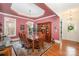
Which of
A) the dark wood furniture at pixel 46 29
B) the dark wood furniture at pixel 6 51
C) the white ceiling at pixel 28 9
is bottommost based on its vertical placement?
the dark wood furniture at pixel 6 51

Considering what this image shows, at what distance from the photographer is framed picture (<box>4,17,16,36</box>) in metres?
2.04

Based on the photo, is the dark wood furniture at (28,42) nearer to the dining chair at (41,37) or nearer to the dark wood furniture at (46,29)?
the dining chair at (41,37)

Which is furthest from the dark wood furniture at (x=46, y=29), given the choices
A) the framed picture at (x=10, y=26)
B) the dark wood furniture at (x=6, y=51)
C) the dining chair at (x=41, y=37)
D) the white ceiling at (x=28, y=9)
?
the dark wood furniture at (x=6, y=51)

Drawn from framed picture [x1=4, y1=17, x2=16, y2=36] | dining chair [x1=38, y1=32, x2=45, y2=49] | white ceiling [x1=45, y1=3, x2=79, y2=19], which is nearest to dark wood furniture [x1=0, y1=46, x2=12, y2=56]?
framed picture [x1=4, y1=17, x2=16, y2=36]

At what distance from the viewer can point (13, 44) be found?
81.7 inches

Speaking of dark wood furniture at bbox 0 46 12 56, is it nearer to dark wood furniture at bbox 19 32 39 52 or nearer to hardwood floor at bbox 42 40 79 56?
dark wood furniture at bbox 19 32 39 52

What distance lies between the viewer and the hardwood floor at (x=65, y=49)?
2091 millimetres

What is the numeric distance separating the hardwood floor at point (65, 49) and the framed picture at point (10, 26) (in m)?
0.70

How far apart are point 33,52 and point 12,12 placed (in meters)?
0.79

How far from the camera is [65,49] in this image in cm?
212

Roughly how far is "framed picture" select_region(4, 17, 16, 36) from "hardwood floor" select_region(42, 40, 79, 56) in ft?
2.28

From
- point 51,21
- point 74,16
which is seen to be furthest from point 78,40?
point 51,21

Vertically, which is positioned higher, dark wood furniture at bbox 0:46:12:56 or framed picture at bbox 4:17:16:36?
framed picture at bbox 4:17:16:36

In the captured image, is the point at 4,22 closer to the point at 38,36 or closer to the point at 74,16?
the point at 38,36
